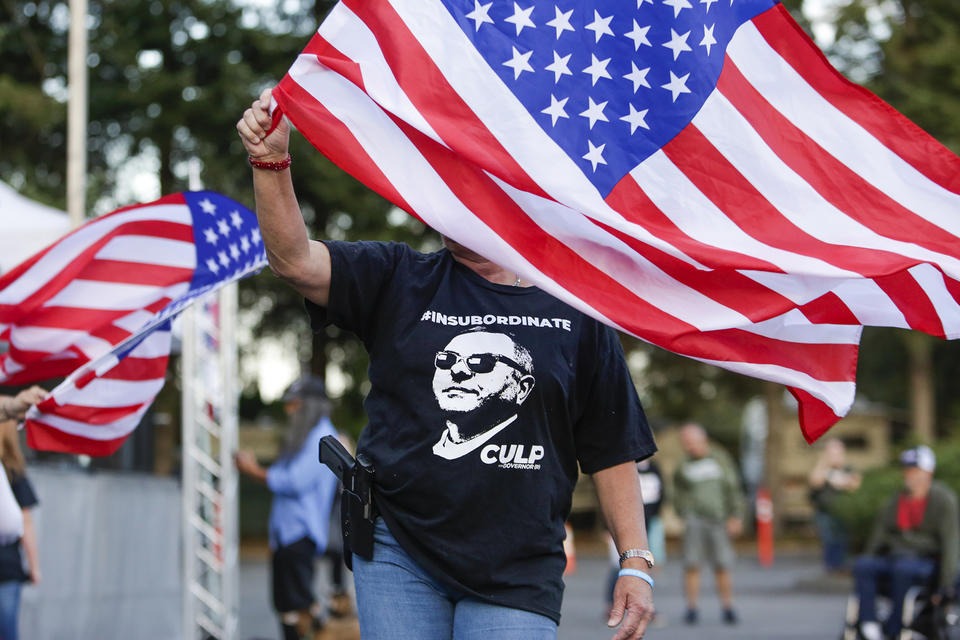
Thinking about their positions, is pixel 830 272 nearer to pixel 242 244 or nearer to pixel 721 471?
pixel 242 244

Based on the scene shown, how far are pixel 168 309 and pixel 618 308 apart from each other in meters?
2.62

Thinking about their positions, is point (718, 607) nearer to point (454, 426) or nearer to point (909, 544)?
point (909, 544)

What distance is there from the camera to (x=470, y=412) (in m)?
3.91

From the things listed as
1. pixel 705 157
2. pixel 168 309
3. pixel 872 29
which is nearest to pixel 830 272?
pixel 705 157

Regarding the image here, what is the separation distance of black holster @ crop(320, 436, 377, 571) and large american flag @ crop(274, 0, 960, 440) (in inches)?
26.1

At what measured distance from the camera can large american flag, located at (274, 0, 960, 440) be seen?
4188 millimetres

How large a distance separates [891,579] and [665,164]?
8.02 metres

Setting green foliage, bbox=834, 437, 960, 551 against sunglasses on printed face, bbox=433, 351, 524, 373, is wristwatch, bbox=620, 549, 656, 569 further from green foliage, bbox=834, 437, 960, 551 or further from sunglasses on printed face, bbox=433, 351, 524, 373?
green foliage, bbox=834, 437, 960, 551

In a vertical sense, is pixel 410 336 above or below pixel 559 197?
below

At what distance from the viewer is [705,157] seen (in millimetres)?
4500

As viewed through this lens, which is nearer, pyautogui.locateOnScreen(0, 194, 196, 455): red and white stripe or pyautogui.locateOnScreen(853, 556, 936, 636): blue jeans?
pyautogui.locateOnScreen(0, 194, 196, 455): red and white stripe

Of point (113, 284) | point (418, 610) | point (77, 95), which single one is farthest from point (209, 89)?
point (418, 610)

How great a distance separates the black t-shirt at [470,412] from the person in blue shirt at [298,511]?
21.2ft

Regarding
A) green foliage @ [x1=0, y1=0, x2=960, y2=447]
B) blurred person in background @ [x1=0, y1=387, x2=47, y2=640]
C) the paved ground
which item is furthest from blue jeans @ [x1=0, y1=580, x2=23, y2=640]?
green foliage @ [x1=0, y1=0, x2=960, y2=447]
